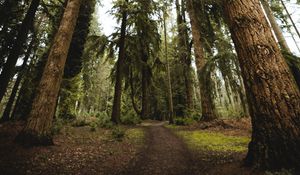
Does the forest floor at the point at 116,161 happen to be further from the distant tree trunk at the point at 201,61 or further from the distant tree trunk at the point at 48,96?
the distant tree trunk at the point at 201,61

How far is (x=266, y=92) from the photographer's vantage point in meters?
2.77

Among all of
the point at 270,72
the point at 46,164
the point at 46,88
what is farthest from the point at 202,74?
the point at 46,164

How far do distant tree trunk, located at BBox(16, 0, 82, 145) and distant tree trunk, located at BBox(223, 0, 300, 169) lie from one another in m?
5.24

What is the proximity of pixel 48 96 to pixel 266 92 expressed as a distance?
565 cm

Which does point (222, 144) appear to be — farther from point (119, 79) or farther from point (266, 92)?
point (119, 79)

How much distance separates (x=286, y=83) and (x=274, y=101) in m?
0.36

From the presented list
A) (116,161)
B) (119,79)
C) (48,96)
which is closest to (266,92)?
(116,161)

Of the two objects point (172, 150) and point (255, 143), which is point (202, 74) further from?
point (255, 143)

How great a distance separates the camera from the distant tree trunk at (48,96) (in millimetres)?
4957

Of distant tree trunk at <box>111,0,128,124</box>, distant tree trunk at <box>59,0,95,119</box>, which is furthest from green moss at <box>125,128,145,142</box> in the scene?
distant tree trunk at <box>59,0,95,119</box>

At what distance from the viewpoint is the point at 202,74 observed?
28.0 feet

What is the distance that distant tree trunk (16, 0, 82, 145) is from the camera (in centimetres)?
496

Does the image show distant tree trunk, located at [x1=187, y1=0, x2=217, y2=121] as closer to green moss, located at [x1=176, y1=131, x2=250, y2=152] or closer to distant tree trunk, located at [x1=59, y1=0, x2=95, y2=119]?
green moss, located at [x1=176, y1=131, x2=250, y2=152]

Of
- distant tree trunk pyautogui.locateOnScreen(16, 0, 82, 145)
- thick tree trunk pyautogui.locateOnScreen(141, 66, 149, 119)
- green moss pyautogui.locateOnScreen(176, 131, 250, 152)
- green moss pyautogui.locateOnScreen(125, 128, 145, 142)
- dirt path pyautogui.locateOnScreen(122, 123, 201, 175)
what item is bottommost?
dirt path pyautogui.locateOnScreen(122, 123, 201, 175)
